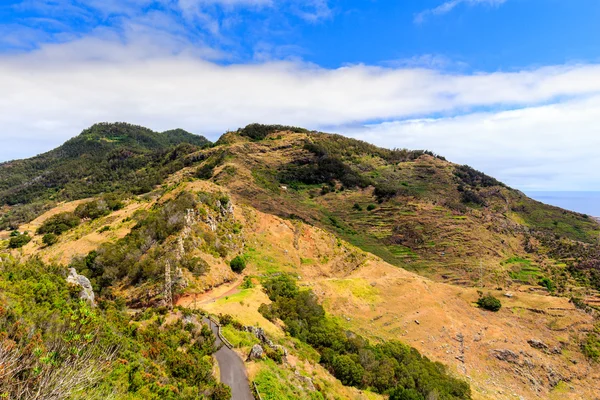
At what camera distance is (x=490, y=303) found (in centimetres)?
3500

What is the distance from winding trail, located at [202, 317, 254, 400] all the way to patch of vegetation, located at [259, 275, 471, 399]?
728 cm

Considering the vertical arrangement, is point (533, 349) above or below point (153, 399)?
below

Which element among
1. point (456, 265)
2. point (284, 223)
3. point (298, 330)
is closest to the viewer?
point (298, 330)

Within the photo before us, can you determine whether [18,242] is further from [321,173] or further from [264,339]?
[321,173]

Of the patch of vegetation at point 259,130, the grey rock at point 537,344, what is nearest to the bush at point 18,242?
the grey rock at point 537,344

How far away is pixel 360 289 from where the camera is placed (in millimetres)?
34938

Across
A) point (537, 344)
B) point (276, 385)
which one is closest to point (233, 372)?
point (276, 385)

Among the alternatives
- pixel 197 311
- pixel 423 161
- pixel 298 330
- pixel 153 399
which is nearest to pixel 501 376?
pixel 298 330

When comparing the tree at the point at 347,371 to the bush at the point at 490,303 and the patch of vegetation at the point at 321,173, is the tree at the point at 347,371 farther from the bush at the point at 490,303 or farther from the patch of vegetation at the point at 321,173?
the patch of vegetation at the point at 321,173

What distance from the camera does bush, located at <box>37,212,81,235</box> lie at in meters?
47.8

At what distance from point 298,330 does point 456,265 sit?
40.5 meters

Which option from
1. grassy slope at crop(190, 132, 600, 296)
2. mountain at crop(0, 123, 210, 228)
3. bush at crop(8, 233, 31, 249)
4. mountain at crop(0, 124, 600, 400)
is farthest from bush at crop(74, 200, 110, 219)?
grassy slope at crop(190, 132, 600, 296)

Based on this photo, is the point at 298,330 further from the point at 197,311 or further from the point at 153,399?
the point at 153,399

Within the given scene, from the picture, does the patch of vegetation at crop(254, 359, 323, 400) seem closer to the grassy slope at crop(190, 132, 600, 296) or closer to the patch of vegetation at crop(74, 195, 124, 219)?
the grassy slope at crop(190, 132, 600, 296)
